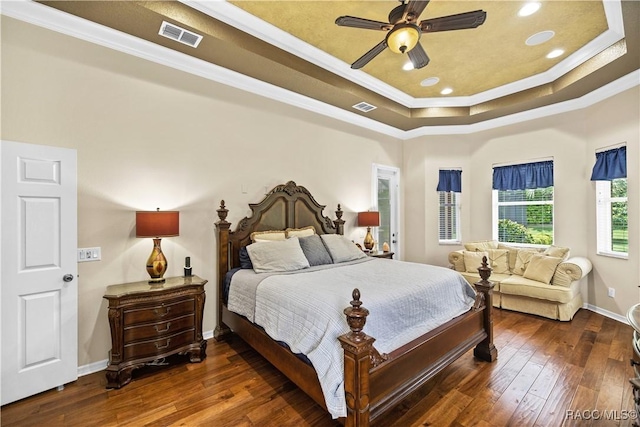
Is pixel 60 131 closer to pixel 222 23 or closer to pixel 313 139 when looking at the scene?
pixel 222 23

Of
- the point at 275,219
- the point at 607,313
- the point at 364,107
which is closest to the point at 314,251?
the point at 275,219

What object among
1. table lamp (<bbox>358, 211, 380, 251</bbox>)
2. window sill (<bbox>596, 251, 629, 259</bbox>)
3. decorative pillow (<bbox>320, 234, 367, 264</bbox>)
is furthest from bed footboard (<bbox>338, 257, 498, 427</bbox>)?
window sill (<bbox>596, 251, 629, 259</bbox>)

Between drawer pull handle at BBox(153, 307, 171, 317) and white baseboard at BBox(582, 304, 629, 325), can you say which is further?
white baseboard at BBox(582, 304, 629, 325)

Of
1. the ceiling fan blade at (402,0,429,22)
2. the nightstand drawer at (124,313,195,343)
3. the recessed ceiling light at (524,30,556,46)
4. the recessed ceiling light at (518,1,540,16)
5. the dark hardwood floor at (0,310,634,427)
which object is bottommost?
the dark hardwood floor at (0,310,634,427)

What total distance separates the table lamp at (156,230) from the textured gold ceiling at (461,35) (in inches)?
84.0

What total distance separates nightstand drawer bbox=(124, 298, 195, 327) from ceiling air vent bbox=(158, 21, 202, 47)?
8.36ft

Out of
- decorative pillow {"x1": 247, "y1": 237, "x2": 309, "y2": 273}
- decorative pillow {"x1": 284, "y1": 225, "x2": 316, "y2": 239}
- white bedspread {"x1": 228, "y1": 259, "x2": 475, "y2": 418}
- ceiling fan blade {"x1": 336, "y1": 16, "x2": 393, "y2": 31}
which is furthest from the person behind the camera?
decorative pillow {"x1": 284, "y1": 225, "x2": 316, "y2": 239}

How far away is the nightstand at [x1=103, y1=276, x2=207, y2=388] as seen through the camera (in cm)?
237

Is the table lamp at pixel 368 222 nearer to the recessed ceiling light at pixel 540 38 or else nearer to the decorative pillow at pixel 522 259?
the decorative pillow at pixel 522 259

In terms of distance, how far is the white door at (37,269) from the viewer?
2172 mm

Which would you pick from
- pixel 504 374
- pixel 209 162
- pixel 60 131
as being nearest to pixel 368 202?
pixel 209 162

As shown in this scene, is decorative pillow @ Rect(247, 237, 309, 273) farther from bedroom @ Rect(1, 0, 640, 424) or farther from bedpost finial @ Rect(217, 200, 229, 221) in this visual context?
bedroom @ Rect(1, 0, 640, 424)

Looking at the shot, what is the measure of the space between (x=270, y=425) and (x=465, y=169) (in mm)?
5418

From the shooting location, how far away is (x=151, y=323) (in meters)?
2.53
